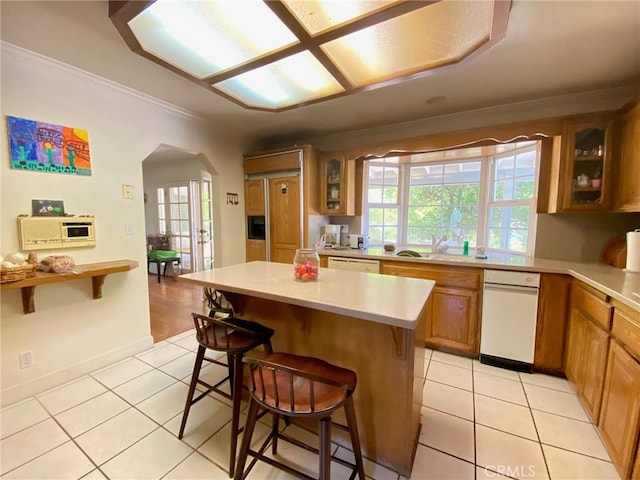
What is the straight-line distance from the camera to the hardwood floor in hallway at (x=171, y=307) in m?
3.11

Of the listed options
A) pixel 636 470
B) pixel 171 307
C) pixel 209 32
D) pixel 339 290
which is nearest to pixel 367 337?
pixel 339 290

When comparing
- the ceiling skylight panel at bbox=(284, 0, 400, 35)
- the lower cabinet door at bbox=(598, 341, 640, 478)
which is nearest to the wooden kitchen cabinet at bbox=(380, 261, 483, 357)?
the lower cabinet door at bbox=(598, 341, 640, 478)

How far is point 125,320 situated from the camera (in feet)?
8.20

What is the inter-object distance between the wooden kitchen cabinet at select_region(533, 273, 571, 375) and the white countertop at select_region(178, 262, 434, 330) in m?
1.31

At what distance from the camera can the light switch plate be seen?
2.44 meters

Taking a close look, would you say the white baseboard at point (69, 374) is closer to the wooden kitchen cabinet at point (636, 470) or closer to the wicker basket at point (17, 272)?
→ the wicker basket at point (17, 272)

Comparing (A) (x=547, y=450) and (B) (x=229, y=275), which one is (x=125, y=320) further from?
(A) (x=547, y=450)

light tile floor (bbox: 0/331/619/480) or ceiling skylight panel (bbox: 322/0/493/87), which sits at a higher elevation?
ceiling skylight panel (bbox: 322/0/493/87)

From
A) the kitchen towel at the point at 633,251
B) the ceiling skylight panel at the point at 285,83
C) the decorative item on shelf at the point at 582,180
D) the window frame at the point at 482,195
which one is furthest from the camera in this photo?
the window frame at the point at 482,195

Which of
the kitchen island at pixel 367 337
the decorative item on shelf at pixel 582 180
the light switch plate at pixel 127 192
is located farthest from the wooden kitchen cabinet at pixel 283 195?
the decorative item on shelf at pixel 582 180

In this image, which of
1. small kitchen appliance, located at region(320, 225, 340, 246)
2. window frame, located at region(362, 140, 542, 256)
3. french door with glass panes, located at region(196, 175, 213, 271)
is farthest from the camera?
french door with glass panes, located at region(196, 175, 213, 271)

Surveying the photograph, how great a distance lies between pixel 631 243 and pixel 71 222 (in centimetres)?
423

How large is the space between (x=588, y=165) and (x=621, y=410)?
1942mm

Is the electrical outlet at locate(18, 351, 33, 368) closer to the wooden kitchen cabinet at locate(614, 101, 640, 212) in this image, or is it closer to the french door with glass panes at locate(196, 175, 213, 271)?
the french door with glass panes at locate(196, 175, 213, 271)
